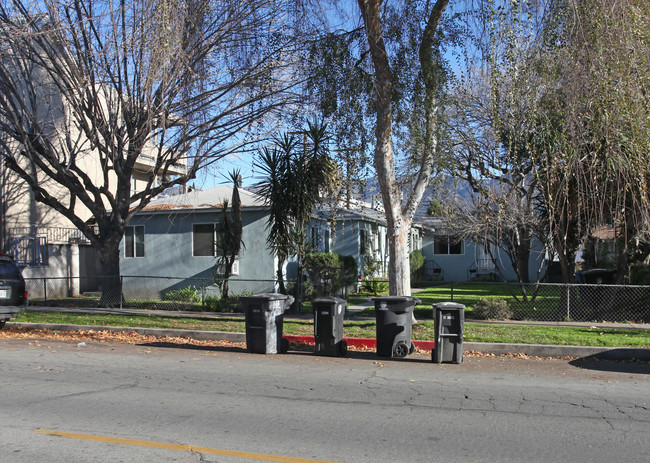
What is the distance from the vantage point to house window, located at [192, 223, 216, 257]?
71.3ft

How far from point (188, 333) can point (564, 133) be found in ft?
29.2

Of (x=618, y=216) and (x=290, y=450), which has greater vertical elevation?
(x=618, y=216)

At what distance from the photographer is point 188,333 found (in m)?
13.3

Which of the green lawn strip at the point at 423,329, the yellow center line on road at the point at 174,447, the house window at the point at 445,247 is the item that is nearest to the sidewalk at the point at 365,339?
the green lawn strip at the point at 423,329

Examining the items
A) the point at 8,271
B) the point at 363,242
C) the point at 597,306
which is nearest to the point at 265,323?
the point at 8,271

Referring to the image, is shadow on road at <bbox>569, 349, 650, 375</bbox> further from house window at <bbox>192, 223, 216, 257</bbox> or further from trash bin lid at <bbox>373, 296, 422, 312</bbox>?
house window at <bbox>192, 223, 216, 257</bbox>

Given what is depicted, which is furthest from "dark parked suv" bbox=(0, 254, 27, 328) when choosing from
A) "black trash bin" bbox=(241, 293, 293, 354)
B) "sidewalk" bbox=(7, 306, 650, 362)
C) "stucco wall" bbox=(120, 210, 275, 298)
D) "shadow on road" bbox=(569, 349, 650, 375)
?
"shadow on road" bbox=(569, 349, 650, 375)

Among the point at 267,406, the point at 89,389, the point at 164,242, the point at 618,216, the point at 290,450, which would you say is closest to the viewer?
the point at 290,450

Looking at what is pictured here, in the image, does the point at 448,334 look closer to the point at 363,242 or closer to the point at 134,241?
the point at 363,242

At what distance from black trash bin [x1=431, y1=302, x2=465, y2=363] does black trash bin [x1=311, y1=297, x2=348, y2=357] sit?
1.79m

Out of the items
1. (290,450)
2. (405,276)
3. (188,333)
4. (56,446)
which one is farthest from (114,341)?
(290,450)

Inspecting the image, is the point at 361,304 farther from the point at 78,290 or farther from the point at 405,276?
the point at 78,290

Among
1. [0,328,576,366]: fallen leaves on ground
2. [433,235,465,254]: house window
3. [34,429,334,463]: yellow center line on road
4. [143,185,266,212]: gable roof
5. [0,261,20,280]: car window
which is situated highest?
[143,185,266,212]: gable roof

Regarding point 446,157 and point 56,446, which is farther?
point 446,157
